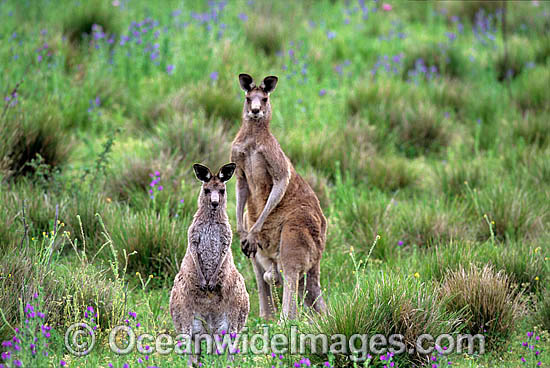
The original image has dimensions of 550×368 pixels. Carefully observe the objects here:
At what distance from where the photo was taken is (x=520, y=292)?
4.93m

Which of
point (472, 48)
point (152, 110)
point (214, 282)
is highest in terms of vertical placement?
point (472, 48)

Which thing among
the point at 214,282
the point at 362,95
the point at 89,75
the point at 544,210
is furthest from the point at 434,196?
the point at 89,75

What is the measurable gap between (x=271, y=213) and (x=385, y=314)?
1.18m

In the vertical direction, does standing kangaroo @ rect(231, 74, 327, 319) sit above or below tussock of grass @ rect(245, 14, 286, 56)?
below

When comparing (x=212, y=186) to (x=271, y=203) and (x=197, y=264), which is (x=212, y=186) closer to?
(x=197, y=264)

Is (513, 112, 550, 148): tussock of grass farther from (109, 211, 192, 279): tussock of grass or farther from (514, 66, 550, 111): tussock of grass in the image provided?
(109, 211, 192, 279): tussock of grass

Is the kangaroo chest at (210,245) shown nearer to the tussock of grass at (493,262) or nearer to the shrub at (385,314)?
the shrub at (385,314)

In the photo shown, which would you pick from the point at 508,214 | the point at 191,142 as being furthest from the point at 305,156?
the point at 508,214

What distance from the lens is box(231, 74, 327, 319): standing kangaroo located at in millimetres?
4789

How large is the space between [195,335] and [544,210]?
391 centimetres

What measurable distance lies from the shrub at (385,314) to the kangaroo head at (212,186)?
0.94 m

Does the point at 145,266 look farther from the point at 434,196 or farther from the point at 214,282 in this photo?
the point at 434,196

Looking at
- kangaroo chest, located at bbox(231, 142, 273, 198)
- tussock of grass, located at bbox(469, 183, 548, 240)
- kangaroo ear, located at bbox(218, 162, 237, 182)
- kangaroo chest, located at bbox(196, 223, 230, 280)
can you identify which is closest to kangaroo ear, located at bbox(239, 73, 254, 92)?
kangaroo chest, located at bbox(231, 142, 273, 198)

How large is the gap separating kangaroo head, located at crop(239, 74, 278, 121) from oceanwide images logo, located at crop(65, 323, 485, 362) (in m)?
1.46
